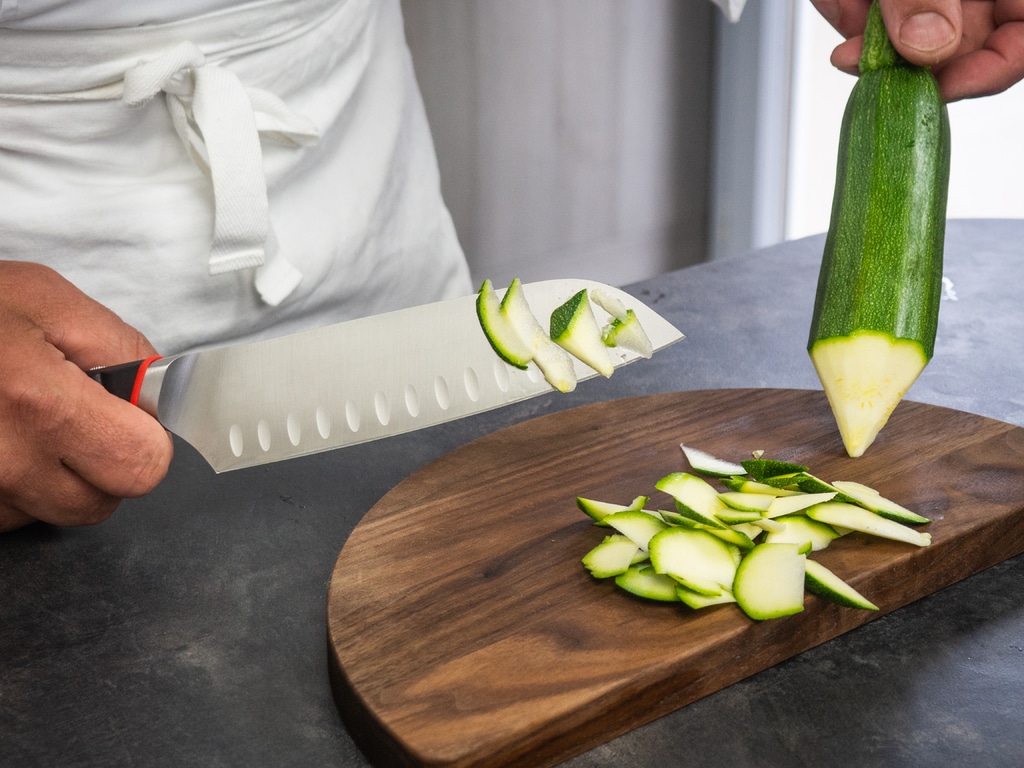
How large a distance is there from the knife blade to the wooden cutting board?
0.07m

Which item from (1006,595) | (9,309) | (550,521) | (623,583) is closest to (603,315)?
(550,521)

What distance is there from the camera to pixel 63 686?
2.73ft

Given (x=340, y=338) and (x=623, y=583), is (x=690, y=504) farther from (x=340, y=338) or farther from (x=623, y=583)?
(x=340, y=338)

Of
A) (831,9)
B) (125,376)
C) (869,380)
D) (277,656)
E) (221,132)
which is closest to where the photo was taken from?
(277,656)

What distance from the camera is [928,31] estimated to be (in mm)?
1111

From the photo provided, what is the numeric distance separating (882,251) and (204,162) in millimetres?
827

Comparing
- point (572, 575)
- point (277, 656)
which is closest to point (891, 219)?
point (572, 575)

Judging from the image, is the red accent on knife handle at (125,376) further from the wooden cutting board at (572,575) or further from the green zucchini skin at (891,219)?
the green zucchini skin at (891,219)

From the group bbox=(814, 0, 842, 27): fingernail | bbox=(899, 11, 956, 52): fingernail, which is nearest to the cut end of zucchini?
bbox=(899, 11, 956, 52): fingernail

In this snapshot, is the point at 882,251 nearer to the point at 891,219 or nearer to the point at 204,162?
the point at 891,219

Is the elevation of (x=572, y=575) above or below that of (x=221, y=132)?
below

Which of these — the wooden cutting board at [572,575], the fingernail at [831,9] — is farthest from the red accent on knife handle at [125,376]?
the fingernail at [831,9]

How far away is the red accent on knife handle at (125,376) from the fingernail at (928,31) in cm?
86

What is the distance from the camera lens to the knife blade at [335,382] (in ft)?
3.34
